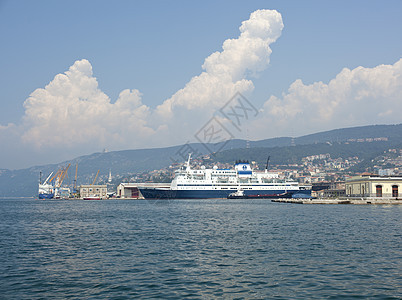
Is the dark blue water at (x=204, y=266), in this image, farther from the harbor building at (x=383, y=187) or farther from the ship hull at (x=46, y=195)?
the ship hull at (x=46, y=195)

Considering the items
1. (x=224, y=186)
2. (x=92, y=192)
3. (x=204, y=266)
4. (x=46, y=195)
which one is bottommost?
(x=46, y=195)

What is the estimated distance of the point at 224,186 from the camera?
116 metres

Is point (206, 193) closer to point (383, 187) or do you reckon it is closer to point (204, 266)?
point (383, 187)

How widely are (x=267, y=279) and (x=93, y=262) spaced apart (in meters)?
8.18

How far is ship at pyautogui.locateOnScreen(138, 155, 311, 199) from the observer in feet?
372

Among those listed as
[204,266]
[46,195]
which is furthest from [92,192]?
[204,266]

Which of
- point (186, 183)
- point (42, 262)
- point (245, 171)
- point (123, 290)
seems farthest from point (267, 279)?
point (245, 171)

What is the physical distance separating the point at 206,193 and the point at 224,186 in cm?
578

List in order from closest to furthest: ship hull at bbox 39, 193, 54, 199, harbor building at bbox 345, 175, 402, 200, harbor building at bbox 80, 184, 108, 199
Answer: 1. harbor building at bbox 345, 175, 402, 200
2. harbor building at bbox 80, 184, 108, 199
3. ship hull at bbox 39, 193, 54, 199

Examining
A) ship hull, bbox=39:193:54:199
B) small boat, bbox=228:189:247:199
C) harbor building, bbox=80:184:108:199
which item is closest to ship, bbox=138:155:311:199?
small boat, bbox=228:189:247:199

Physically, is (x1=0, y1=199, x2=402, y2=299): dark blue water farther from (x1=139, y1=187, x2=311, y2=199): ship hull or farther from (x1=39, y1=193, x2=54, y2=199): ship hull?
(x1=39, y1=193, x2=54, y2=199): ship hull

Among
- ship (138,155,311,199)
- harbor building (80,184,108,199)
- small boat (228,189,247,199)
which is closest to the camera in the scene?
small boat (228,189,247,199)

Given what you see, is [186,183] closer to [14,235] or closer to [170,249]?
[14,235]

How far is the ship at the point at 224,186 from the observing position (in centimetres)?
11325
